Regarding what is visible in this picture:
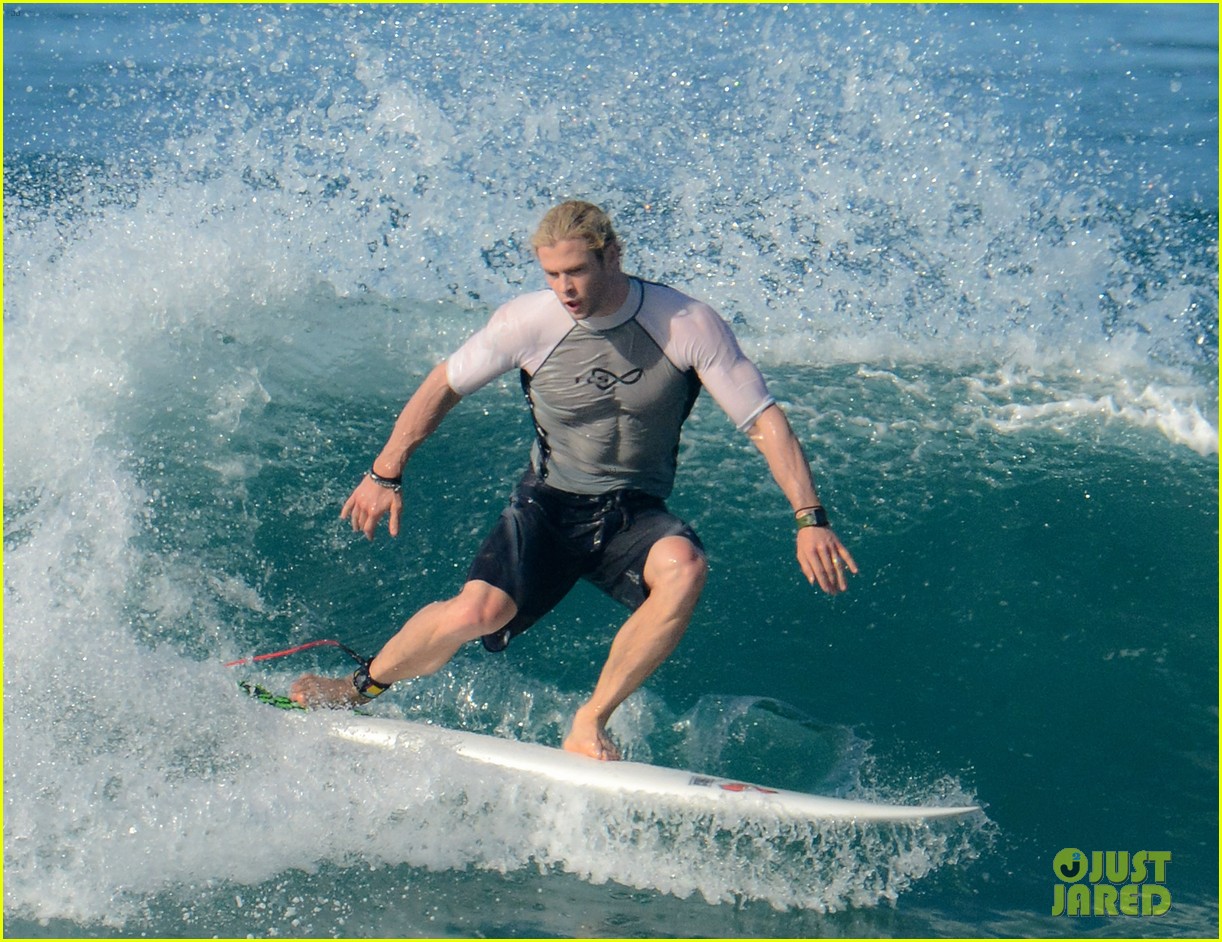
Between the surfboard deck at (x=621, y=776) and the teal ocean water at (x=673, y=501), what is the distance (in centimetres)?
7

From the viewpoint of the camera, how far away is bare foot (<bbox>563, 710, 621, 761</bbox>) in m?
Result: 4.41

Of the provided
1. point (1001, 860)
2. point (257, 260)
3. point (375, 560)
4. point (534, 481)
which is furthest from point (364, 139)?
point (1001, 860)

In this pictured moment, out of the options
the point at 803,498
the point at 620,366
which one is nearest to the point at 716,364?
the point at 620,366

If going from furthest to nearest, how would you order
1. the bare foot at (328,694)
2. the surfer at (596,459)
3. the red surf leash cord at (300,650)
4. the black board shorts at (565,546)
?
1. the red surf leash cord at (300,650)
2. the bare foot at (328,694)
3. the black board shorts at (565,546)
4. the surfer at (596,459)

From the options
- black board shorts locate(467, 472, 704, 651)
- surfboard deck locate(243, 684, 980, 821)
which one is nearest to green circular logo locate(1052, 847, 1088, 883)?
surfboard deck locate(243, 684, 980, 821)

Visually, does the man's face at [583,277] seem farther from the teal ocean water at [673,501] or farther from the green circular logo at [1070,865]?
the green circular logo at [1070,865]

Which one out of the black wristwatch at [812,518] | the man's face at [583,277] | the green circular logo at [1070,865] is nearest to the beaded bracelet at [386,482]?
the man's face at [583,277]

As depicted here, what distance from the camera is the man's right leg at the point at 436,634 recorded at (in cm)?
428

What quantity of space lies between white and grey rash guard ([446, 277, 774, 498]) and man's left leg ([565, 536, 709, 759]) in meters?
0.41

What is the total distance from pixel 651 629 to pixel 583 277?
3.81 ft

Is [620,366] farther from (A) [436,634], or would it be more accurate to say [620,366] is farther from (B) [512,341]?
(A) [436,634]

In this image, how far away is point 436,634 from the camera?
4.35 m

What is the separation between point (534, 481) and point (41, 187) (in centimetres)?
613

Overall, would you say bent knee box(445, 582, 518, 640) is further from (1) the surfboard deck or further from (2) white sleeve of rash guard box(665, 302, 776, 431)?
(2) white sleeve of rash guard box(665, 302, 776, 431)
